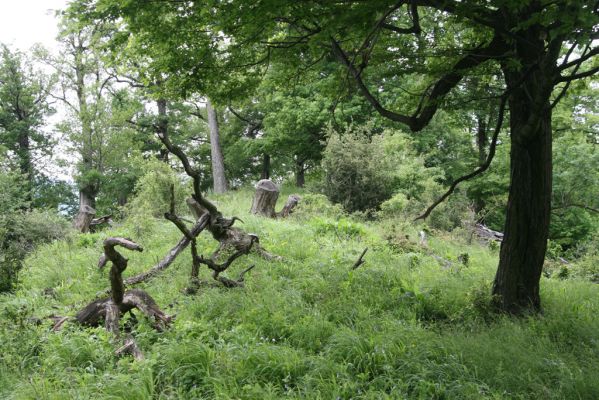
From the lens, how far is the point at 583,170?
565 inches

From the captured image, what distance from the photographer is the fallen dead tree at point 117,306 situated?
176 inches

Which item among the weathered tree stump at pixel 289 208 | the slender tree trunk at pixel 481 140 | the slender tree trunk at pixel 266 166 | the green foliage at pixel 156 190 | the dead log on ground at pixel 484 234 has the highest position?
the slender tree trunk at pixel 481 140

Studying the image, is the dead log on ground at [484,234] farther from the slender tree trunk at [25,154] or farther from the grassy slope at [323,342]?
the slender tree trunk at [25,154]

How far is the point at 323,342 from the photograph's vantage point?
453cm

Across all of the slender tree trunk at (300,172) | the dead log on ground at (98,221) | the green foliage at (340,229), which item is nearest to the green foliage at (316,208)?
the green foliage at (340,229)

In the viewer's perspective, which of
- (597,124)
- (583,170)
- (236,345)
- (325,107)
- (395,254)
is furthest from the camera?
(325,107)

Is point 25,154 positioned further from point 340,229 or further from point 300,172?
point 340,229

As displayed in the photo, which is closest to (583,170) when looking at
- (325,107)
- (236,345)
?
(325,107)

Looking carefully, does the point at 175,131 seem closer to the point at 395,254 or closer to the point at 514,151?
the point at 395,254

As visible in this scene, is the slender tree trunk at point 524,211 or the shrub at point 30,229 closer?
the slender tree trunk at point 524,211

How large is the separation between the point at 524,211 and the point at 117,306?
5.01 metres

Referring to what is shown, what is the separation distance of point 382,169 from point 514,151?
358 inches

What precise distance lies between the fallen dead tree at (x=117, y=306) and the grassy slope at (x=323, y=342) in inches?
6.1

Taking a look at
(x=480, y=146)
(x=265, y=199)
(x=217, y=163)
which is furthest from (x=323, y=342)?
(x=217, y=163)
